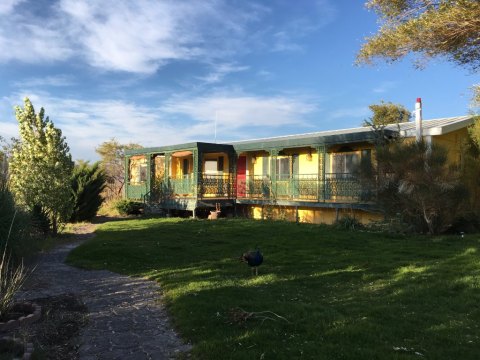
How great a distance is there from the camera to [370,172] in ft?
44.5

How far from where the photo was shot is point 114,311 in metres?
6.37

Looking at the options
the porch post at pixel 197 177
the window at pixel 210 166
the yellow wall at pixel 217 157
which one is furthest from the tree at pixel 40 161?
the window at pixel 210 166

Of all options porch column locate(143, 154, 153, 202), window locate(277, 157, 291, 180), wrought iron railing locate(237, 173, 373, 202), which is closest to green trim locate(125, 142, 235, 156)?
porch column locate(143, 154, 153, 202)

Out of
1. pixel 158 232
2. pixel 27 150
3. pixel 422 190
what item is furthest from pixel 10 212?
pixel 422 190

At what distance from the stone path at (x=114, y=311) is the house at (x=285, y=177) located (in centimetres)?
849

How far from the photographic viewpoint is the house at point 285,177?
1608 cm

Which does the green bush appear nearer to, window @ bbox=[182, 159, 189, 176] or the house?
the house

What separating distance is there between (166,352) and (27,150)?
40.4ft

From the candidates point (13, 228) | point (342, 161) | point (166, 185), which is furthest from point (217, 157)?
point (13, 228)

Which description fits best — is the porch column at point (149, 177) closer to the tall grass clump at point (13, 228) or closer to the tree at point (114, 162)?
the tree at point (114, 162)

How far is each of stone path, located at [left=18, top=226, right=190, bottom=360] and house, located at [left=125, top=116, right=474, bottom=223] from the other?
8.49m

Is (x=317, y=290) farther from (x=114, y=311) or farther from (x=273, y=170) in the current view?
(x=273, y=170)

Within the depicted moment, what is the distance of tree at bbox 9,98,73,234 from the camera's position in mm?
14875

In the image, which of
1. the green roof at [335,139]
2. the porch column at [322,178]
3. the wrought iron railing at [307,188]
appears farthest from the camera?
the porch column at [322,178]
